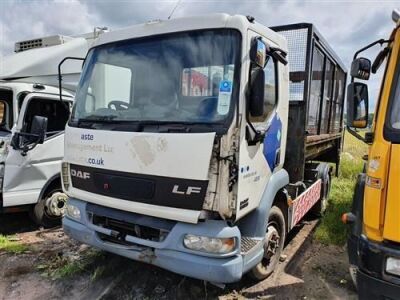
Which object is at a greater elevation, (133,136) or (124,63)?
(124,63)

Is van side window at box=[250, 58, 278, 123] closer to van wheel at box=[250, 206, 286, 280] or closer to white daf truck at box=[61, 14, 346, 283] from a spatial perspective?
white daf truck at box=[61, 14, 346, 283]

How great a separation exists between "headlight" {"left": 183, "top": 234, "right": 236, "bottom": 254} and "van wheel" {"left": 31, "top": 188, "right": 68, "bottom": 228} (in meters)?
3.07

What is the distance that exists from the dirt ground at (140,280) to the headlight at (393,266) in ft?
4.74

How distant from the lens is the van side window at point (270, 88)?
334 centimetres

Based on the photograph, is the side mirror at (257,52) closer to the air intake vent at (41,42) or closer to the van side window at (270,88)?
the van side window at (270,88)

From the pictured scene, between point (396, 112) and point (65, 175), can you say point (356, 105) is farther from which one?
point (65, 175)

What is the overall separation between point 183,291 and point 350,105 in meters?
2.30

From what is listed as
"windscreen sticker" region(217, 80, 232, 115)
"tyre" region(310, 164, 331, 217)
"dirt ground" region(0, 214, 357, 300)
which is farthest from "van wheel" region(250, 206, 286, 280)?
"tyre" region(310, 164, 331, 217)

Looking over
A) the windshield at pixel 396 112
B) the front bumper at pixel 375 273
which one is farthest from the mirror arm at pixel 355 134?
the front bumper at pixel 375 273

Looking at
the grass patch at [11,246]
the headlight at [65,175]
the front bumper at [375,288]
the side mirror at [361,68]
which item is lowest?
the grass patch at [11,246]

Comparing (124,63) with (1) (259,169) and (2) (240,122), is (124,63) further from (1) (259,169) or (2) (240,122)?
(1) (259,169)

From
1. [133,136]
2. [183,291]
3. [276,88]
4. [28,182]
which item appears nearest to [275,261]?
[183,291]

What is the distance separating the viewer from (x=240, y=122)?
288 centimetres

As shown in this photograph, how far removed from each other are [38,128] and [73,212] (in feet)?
5.77
